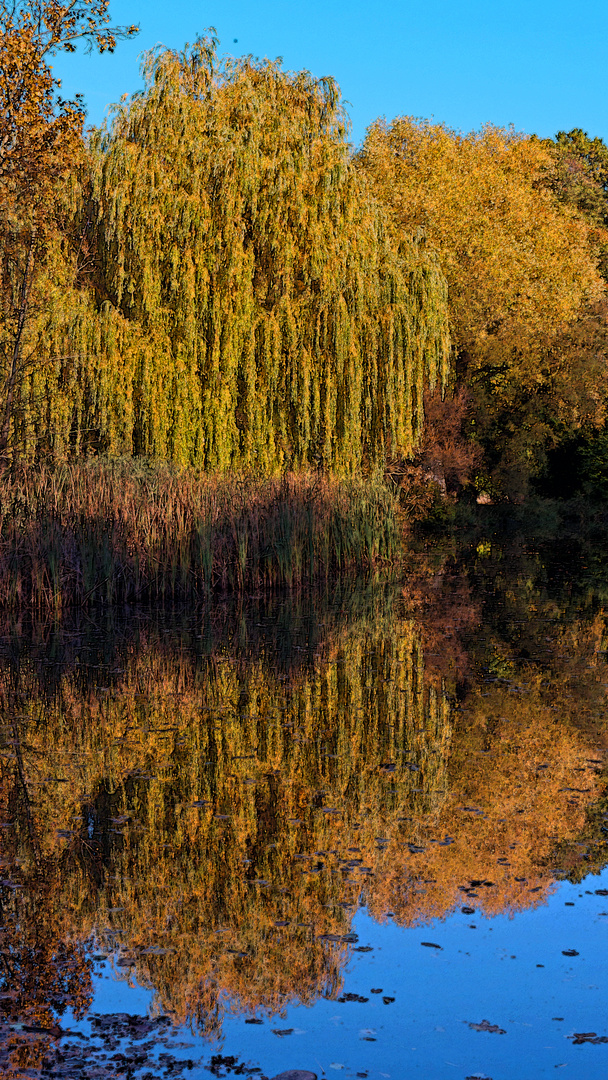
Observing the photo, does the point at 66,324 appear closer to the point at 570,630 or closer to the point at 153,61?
the point at 153,61

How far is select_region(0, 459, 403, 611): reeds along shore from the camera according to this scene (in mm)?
13664

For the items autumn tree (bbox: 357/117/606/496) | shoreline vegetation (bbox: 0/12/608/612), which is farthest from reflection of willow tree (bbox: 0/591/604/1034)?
autumn tree (bbox: 357/117/606/496)

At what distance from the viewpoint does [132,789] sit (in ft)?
21.3

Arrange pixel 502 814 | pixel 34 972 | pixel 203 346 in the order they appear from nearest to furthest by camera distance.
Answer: pixel 34 972, pixel 502 814, pixel 203 346

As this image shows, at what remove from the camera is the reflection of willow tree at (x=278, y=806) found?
4527 mm

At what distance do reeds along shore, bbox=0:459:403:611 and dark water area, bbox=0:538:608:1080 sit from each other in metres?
3.38

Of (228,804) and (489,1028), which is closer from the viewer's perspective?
(489,1028)

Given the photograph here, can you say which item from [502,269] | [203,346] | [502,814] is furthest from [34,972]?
[502,269]

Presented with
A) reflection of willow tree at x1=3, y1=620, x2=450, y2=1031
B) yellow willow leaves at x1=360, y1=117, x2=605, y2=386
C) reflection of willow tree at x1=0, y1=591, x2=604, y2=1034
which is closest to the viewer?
reflection of willow tree at x1=3, y1=620, x2=450, y2=1031

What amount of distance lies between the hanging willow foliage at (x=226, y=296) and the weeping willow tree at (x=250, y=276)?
28 mm

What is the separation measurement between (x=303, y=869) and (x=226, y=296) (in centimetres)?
1435

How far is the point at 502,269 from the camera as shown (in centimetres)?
3203

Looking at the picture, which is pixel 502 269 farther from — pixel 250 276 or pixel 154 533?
pixel 154 533

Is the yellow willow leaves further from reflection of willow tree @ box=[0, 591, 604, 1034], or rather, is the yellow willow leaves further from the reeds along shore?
reflection of willow tree @ box=[0, 591, 604, 1034]
